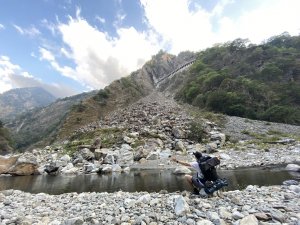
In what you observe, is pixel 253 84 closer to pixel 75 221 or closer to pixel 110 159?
pixel 110 159

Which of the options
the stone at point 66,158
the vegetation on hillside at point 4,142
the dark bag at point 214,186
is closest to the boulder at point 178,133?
the stone at point 66,158

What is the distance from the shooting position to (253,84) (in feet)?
218

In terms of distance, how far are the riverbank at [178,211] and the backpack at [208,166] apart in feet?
3.03

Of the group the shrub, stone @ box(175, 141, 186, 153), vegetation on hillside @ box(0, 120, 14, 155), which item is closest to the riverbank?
stone @ box(175, 141, 186, 153)

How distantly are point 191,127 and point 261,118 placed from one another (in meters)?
19.4

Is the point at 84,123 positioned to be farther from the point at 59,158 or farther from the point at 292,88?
the point at 292,88

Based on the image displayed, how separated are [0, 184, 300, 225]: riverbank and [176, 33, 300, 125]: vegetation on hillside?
46.7 m

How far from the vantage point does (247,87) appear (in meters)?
65.8

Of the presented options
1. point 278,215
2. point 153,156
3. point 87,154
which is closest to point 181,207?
point 278,215

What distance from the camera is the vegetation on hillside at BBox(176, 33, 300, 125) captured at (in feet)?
194

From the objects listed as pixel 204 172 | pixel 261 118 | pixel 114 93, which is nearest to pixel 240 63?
pixel 261 118

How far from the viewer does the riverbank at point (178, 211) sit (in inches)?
376

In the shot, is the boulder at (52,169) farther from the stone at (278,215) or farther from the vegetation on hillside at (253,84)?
the vegetation on hillside at (253,84)

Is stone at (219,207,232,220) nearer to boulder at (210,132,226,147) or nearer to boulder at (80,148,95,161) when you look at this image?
boulder at (80,148,95,161)
